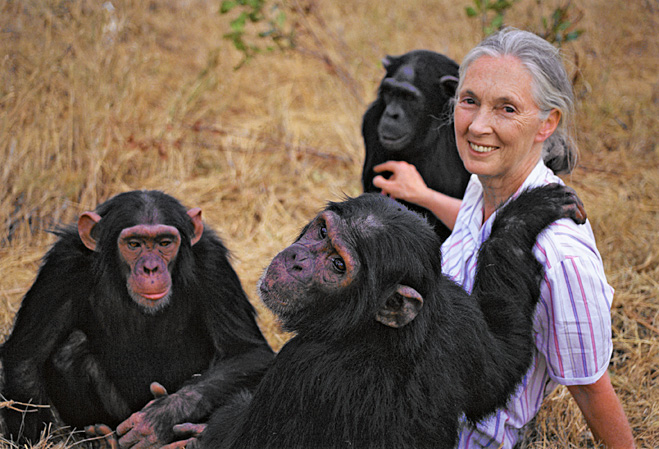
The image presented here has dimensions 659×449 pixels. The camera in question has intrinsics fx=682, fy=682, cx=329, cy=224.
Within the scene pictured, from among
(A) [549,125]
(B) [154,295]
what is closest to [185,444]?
(B) [154,295]

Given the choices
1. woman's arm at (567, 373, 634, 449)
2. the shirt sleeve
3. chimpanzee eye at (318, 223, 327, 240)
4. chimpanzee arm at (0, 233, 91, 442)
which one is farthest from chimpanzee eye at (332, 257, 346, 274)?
chimpanzee arm at (0, 233, 91, 442)

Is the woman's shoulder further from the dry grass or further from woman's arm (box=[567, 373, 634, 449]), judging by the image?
the dry grass

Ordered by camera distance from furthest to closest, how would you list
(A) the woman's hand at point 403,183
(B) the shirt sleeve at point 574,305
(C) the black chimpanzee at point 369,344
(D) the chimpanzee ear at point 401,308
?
(A) the woman's hand at point 403,183
(B) the shirt sleeve at point 574,305
(C) the black chimpanzee at point 369,344
(D) the chimpanzee ear at point 401,308

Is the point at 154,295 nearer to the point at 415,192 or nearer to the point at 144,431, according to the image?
the point at 144,431

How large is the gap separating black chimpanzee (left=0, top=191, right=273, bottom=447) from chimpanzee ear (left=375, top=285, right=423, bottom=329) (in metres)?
1.27

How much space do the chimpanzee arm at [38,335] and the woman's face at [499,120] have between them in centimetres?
219

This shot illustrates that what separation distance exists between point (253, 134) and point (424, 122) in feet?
10.0

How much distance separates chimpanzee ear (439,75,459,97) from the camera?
16.5 ft

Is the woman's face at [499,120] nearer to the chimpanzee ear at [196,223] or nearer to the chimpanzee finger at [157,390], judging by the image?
the chimpanzee ear at [196,223]

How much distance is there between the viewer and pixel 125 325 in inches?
147

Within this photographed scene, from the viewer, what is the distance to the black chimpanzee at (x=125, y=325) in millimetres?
3617

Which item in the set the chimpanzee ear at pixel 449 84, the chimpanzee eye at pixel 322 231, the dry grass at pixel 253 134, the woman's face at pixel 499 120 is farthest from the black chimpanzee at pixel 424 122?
the chimpanzee eye at pixel 322 231

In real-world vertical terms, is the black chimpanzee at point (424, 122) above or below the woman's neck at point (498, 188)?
above

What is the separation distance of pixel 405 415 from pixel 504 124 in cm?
143
